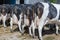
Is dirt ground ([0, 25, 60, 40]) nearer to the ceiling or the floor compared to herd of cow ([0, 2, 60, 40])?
nearer to the floor

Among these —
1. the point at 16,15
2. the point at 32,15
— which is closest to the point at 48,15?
the point at 32,15

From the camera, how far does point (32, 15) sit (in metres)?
10.4

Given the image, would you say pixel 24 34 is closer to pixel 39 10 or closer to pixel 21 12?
pixel 21 12

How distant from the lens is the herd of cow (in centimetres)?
961

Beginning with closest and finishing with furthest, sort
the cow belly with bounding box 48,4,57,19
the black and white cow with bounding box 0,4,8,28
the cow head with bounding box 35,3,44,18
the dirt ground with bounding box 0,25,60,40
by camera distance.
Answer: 1. the cow head with bounding box 35,3,44,18
2. the cow belly with bounding box 48,4,57,19
3. the dirt ground with bounding box 0,25,60,40
4. the black and white cow with bounding box 0,4,8,28

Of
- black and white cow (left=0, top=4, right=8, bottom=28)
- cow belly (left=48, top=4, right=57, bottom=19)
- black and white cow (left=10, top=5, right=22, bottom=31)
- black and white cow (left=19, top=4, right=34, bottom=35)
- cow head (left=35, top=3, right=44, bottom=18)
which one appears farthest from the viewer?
black and white cow (left=0, top=4, right=8, bottom=28)

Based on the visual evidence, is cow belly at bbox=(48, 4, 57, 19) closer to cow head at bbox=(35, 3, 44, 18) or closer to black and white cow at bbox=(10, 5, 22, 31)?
cow head at bbox=(35, 3, 44, 18)

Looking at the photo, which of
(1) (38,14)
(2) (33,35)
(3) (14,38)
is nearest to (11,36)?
(3) (14,38)

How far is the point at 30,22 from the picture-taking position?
35.0ft

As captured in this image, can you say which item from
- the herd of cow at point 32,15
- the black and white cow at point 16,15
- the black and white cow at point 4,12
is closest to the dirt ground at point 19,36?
the herd of cow at point 32,15

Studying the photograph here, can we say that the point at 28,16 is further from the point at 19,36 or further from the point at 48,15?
the point at 48,15

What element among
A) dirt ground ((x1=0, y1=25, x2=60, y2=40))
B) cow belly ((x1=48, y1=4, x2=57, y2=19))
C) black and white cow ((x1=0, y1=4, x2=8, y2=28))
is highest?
cow belly ((x1=48, y1=4, x2=57, y2=19))

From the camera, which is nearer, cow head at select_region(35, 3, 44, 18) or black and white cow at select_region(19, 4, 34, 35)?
cow head at select_region(35, 3, 44, 18)

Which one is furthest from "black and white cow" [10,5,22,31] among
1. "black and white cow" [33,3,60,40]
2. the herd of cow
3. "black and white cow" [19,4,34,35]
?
"black and white cow" [33,3,60,40]
